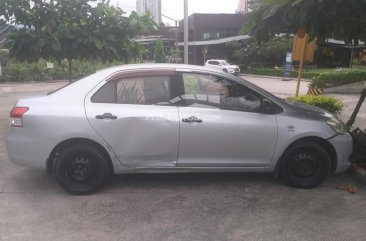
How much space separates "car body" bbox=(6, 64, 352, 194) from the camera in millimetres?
5023

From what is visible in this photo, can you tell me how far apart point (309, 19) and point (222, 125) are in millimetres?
1690

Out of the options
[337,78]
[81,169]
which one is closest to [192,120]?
[81,169]

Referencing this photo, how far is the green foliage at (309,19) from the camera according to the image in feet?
16.8

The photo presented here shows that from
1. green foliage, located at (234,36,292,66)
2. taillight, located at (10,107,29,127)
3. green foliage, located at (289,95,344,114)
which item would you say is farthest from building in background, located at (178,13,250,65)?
taillight, located at (10,107,29,127)

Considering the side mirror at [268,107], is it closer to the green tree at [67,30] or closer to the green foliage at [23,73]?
the green tree at [67,30]

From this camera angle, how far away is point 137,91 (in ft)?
17.0

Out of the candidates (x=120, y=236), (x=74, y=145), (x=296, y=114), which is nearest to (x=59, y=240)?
(x=120, y=236)

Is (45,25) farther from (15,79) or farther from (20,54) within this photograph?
(15,79)

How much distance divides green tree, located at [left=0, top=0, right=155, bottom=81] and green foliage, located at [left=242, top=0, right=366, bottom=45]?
11.2 feet

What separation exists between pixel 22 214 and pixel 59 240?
817 millimetres

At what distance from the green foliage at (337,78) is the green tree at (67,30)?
13.7m

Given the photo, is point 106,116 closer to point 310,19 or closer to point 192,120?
point 192,120

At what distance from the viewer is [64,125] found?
16.3 feet

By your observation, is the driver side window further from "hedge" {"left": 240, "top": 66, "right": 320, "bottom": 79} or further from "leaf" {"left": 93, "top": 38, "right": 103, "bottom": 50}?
"hedge" {"left": 240, "top": 66, "right": 320, "bottom": 79}
